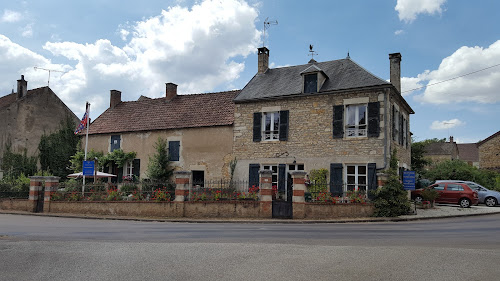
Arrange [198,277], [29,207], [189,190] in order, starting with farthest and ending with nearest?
1. [29,207]
2. [189,190]
3. [198,277]

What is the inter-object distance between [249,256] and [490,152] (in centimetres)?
4141

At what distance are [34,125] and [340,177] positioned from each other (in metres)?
26.1

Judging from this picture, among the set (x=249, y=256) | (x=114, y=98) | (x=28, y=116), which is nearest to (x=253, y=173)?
(x=114, y=98)

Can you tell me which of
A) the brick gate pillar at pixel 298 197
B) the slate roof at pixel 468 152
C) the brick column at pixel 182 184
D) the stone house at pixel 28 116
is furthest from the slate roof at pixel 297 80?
the slate roof at pixel 468 152

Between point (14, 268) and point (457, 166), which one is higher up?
point (457, 166)

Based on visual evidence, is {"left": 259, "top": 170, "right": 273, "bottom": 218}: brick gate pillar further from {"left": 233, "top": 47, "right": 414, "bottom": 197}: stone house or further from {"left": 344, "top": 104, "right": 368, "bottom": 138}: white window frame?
{"left": 344, "top": 104, "right": 368, "bottom": 138}: white window frame

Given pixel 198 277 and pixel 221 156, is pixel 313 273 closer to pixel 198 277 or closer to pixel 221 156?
pixel 198 277

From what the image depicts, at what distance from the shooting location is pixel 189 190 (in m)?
17.3

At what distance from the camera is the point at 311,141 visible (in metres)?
21.2

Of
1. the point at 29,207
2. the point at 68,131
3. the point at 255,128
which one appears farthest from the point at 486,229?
the point at 68,131

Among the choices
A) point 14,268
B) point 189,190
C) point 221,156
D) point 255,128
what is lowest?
point 14,268

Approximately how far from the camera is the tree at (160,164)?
24375mm

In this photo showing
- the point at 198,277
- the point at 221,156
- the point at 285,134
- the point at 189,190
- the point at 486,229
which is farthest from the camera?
the point at 221,156

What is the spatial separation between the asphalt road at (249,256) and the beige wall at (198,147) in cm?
1270
